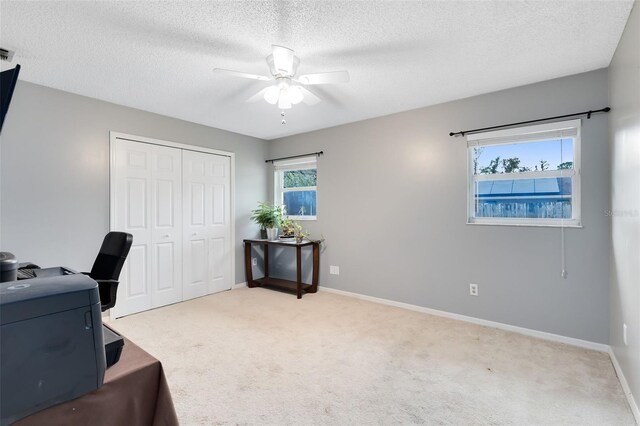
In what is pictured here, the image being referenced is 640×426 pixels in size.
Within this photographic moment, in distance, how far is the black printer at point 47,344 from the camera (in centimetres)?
69

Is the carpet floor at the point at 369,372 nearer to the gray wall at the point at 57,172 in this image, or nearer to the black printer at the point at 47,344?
the gray wall at the point at 57,172

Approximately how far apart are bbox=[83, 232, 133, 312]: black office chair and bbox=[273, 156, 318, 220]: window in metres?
2.66

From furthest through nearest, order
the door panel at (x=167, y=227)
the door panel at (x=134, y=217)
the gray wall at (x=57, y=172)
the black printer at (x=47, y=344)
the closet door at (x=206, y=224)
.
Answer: the closet door at (x=206, y=224) → the door panel at (x=167, y=227) → the door panel at (x=134, y=217) → the gray wall at (x=57, y=172) → the black printer at (x=47, y=344)

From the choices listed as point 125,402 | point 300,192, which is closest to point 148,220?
point 300,192

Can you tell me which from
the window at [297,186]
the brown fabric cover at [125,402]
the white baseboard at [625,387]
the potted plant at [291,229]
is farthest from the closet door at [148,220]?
the white baseboard at [625,387]

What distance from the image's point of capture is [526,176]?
303 cm

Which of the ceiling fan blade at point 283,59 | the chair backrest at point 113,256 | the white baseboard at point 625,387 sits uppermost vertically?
the ceiling fan blade at point 283,59

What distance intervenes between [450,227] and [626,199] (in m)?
1.52

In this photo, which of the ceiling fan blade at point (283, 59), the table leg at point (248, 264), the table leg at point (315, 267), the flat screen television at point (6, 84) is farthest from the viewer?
the table leg at point (248, 264)

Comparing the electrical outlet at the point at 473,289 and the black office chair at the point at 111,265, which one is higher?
the black office chair at the point at 111,265

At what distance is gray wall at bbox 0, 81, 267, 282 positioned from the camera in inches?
110

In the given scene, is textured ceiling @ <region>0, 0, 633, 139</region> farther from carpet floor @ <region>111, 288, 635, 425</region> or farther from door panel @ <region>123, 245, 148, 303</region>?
carpet floor @ <region>111, 288, 635, 425</region>

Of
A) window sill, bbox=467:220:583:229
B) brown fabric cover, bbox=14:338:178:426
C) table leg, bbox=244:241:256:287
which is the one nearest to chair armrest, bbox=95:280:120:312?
brown fabric cover, bbox=14:338:178:426

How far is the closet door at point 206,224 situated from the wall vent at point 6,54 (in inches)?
72.9
